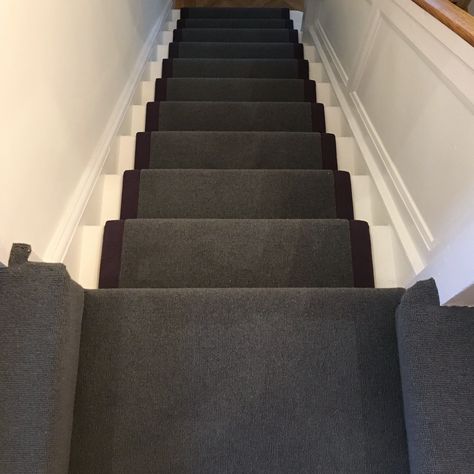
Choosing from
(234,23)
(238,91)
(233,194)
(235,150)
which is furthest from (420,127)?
(234,23)

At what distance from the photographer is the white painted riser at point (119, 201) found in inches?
57.6

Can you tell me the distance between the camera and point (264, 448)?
1.09m

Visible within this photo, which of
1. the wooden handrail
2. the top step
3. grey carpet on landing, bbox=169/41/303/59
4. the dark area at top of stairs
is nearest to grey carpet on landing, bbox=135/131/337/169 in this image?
the dark area at top of stairs

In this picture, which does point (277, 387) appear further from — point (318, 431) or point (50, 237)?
point (50, 237)

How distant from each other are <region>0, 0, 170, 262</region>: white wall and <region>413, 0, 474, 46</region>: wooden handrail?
1026 mm

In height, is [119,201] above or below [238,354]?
above

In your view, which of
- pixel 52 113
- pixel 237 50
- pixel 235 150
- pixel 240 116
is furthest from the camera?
pixel 237 50

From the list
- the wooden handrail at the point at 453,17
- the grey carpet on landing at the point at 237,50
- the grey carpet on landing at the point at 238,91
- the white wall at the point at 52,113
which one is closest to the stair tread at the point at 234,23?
the grey carpet on landing at the point at 237,50

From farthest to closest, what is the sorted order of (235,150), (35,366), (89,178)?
(235,150)
(89,178)
(35,366)

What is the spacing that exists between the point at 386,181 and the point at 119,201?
0.94 metres

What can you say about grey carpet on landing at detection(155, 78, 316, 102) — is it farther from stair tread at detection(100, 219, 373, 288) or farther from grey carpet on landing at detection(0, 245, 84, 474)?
grey carpet on landing at detection(0, 245, 84, 474)

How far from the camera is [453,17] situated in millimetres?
1133

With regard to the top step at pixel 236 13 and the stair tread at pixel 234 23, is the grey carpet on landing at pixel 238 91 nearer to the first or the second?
the stair tread at pixel 234 23

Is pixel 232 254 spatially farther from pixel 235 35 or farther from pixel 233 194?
pixel 235 35
